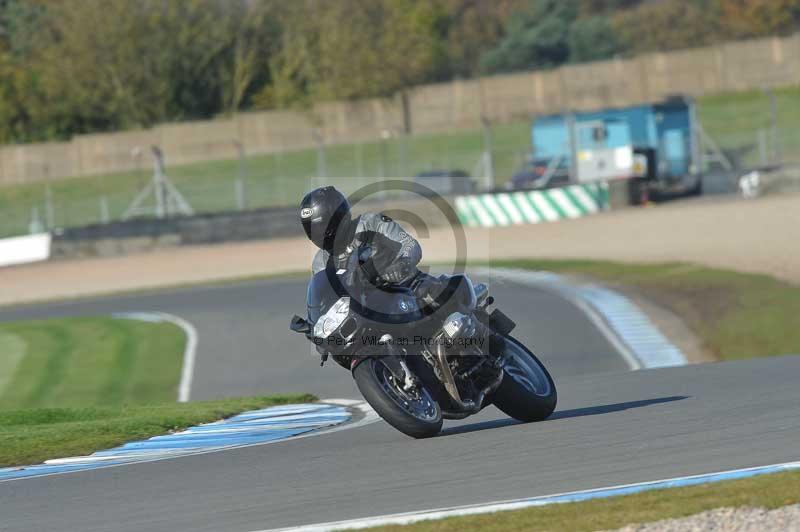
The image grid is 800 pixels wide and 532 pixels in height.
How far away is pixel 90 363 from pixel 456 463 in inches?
519

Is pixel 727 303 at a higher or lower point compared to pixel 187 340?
higher

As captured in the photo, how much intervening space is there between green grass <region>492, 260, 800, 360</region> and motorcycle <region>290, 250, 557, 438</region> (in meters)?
8.29

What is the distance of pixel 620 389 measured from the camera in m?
10.8

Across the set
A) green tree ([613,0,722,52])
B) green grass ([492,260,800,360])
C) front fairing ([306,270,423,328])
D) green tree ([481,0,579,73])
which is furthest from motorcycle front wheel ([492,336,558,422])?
green tree ([613,0,722,52])

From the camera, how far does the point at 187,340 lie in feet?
68.4

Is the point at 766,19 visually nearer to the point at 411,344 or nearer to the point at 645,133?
the point at 645,133

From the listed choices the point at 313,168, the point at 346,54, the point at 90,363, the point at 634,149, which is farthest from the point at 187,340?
the point at 346,54

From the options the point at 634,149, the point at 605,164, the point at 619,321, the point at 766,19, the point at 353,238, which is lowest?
the point at 619,321

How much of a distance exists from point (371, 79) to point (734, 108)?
16719mm

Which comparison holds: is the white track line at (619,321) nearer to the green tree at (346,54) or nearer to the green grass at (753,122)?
the green grass at (753,122)

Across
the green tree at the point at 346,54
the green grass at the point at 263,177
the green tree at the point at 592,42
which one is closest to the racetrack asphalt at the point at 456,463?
the green grass at the point at 263,177

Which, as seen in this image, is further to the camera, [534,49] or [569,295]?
[534,49]

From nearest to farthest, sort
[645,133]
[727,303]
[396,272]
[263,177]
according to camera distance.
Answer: [396,272] < [727,303] < [263,177] < [645,133]

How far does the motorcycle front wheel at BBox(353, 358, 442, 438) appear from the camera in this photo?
782 centimetres
